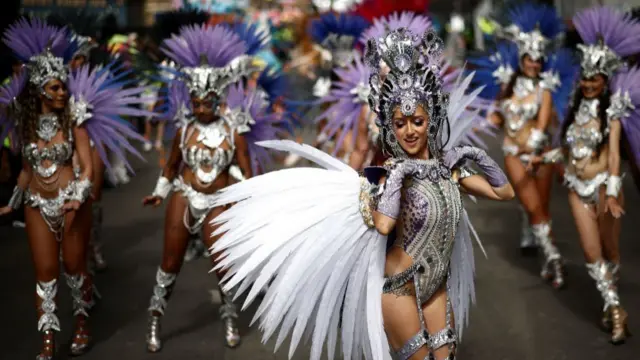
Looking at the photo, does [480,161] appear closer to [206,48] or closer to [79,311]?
[206,48]

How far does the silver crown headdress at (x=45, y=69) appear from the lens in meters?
5.20

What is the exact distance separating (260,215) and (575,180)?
116 inches

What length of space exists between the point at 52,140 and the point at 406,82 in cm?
271

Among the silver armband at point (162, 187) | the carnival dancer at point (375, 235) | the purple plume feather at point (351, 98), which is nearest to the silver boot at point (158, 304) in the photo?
the silver armband at point (162, 187)

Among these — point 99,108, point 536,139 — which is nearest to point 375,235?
point 99,108

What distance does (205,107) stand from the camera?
5.30m

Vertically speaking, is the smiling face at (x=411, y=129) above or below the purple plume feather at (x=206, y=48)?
below

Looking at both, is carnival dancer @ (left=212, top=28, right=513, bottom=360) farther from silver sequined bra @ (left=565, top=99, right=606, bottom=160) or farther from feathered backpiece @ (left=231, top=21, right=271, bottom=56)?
feathered backpiece @ (left=231, top=21, right=271, bottom=56)

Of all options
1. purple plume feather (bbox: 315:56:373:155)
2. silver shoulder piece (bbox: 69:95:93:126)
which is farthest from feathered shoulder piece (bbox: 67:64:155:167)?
purple plume feather (bbox: 315:56:373:155)

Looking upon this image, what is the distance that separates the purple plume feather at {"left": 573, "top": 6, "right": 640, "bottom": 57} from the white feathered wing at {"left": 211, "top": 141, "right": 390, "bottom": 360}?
2865mm

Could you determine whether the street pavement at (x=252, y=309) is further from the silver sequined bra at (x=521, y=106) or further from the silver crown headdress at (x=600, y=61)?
the silver crown headdress at (x=600, y=61)

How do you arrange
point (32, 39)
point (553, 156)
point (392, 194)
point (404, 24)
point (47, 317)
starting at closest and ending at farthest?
1. point (392, 194)
2. point (47, 317)
3. point (32, 39)
4. point (404, 24)
5. point (553, 156)

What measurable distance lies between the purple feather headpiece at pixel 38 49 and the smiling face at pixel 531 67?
385 cm

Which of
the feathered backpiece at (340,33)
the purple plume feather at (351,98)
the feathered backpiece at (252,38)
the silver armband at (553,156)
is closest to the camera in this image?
the silver armband at (553,156)
